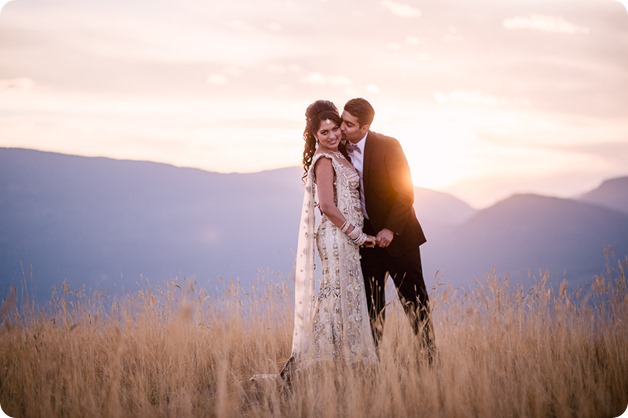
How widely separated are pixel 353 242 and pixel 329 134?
876 mm

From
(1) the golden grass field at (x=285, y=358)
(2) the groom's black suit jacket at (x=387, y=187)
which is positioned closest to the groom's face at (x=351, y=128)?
(2) the groom's black suit jacket at (x=387, y=187)

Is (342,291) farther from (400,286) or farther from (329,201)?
(329,201)

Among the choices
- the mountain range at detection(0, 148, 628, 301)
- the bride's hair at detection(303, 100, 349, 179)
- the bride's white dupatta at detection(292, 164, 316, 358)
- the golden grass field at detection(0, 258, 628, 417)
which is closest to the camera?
the golden grass field at detection(0, 258, 628, 417)

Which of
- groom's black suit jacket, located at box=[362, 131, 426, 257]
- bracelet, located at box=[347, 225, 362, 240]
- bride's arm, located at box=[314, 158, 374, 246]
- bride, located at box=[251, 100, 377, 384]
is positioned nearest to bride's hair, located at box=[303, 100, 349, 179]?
bride, located at box=[251, 100, 377, 384]

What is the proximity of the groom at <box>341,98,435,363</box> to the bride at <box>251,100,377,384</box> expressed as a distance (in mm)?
100

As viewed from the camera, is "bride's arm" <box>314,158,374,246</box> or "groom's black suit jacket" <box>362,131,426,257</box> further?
"groom's black suit jacket" <box>362,131,426,257</box>

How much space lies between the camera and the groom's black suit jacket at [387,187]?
184 inches

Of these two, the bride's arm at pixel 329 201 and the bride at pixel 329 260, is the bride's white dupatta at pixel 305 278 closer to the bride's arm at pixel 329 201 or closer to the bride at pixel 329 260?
the bride at pixel 329 260

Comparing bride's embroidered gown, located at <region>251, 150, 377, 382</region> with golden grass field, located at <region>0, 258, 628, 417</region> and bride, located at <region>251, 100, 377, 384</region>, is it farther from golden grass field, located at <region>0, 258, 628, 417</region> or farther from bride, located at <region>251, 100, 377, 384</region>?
golden grass field, located at <region>0, 258, 628, 417</region>

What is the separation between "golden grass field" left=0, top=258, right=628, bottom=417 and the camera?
4.04m

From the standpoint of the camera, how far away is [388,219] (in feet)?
15.2

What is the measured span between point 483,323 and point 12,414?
12.8 ft

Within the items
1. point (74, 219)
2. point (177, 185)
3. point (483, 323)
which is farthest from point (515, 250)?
point (483, 323)

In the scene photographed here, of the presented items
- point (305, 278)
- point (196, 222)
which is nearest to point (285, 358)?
point (305, 278)
